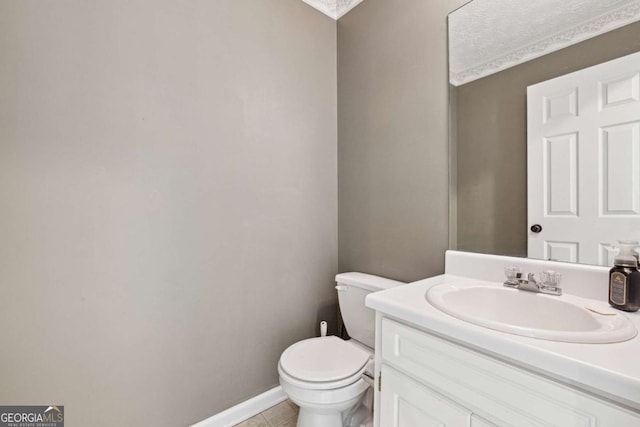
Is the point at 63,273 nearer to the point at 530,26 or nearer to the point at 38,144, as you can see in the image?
the point at 38,144

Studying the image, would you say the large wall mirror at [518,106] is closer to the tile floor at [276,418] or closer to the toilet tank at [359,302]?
the toilet tank at [359,302]

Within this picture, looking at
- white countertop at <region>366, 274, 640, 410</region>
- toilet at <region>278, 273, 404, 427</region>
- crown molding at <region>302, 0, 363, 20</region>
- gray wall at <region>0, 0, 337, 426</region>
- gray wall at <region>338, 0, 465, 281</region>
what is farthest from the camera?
crown molding at <region>302, 0, 363, 20</region>

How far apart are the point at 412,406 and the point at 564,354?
17.9 inches

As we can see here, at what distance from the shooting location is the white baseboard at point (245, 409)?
4.54 ft

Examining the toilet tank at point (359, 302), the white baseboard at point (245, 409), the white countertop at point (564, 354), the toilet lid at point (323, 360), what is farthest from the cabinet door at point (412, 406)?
the white baseboard at point (245, 409)

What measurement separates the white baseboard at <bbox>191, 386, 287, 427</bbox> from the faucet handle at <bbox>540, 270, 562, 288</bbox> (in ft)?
4.76

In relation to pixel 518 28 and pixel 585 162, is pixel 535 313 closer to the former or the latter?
pixel 585 162

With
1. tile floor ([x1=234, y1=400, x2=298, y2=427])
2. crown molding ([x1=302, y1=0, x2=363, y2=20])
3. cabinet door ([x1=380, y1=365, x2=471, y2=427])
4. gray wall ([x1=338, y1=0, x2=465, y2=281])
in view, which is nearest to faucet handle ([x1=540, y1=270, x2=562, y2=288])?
gray wall ([x1=338, y1=0, x2=465, y2=281])

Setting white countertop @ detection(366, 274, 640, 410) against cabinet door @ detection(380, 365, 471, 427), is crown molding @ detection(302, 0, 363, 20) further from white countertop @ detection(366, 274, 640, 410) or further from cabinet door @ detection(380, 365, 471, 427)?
cabinet door @ detection(380, 365, 471, 427)

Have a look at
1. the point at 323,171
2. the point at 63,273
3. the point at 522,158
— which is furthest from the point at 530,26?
the point at 63,273

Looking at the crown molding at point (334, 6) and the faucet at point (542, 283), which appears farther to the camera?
the crown molding at point (334, 6)

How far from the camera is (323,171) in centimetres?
183

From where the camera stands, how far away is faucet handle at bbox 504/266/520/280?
1040 mm

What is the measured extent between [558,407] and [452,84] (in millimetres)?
1265
